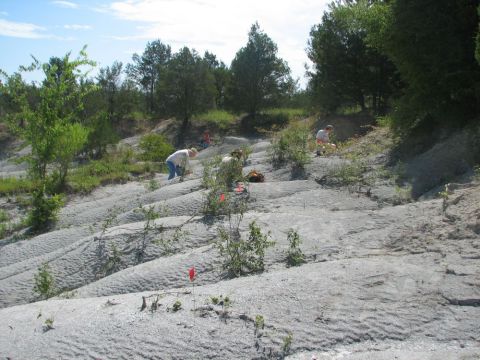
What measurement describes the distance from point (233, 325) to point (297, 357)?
66 cm

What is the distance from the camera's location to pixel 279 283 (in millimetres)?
4816

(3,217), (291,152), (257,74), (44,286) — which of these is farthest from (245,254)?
(257,74)

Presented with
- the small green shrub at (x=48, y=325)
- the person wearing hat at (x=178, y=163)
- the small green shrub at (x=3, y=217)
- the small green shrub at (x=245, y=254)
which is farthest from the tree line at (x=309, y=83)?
the small green shrub at (x=48, y=325)

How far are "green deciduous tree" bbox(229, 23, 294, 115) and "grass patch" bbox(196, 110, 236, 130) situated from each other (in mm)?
1163

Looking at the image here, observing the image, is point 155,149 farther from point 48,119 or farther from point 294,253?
point 294,253

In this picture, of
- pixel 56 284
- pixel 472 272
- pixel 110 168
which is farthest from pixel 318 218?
pixel 110 168

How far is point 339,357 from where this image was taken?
372cm

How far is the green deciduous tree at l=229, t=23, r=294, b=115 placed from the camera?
29.1 m

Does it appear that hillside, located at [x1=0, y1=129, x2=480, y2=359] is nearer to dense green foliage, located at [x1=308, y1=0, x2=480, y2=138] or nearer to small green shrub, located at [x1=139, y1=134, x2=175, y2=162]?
dense green foliage, located at [x1=308, y1=0, x2=480, y2=138]

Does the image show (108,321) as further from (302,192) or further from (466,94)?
(466,94)

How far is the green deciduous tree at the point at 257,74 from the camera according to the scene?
29.1m

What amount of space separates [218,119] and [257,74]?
3.73m

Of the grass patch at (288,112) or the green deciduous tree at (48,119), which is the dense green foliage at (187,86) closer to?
the grass patch at (288,112)

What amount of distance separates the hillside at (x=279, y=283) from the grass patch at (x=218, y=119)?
21.4 metres
